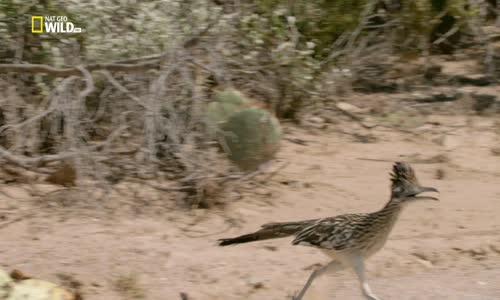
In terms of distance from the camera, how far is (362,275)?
17.9 ft

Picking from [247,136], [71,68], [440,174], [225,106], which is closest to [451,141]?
[440,174]

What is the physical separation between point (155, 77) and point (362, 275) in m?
2.97

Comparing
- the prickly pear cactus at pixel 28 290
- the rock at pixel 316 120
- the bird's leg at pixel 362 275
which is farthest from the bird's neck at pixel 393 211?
the rock at pixel 316 120

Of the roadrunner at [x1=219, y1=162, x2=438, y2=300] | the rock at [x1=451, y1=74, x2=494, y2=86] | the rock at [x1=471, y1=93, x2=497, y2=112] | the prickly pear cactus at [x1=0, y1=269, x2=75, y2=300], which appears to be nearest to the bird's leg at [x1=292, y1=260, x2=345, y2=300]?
the roadrunner at [x1=219, y1=162, x2=438, y2=300]

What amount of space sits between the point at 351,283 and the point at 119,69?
8.67ft

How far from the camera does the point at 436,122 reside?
9.81m

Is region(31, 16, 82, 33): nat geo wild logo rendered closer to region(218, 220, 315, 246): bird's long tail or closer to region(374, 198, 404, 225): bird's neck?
region(218, 220, 315, 246): bird's long tail

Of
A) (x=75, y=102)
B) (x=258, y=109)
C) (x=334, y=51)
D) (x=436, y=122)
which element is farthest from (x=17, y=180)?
(x=436, y=122)

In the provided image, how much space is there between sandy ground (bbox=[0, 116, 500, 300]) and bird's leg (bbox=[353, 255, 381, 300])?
2.09 feet

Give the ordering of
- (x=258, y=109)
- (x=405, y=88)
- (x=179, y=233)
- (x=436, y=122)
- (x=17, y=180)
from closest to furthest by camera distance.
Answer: (x=179, y=233), (x=17, y=180), (x=258, y=109), (x=436, y=122), (x=405, y=88)

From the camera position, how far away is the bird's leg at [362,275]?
543 cm

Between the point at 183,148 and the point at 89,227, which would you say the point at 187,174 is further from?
the point at 89,227

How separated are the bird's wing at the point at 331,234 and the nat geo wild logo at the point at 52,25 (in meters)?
3.48

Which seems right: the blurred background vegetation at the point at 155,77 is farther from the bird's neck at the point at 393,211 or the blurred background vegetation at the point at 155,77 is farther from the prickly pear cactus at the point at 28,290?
the bird's neck at the point at 393,211
